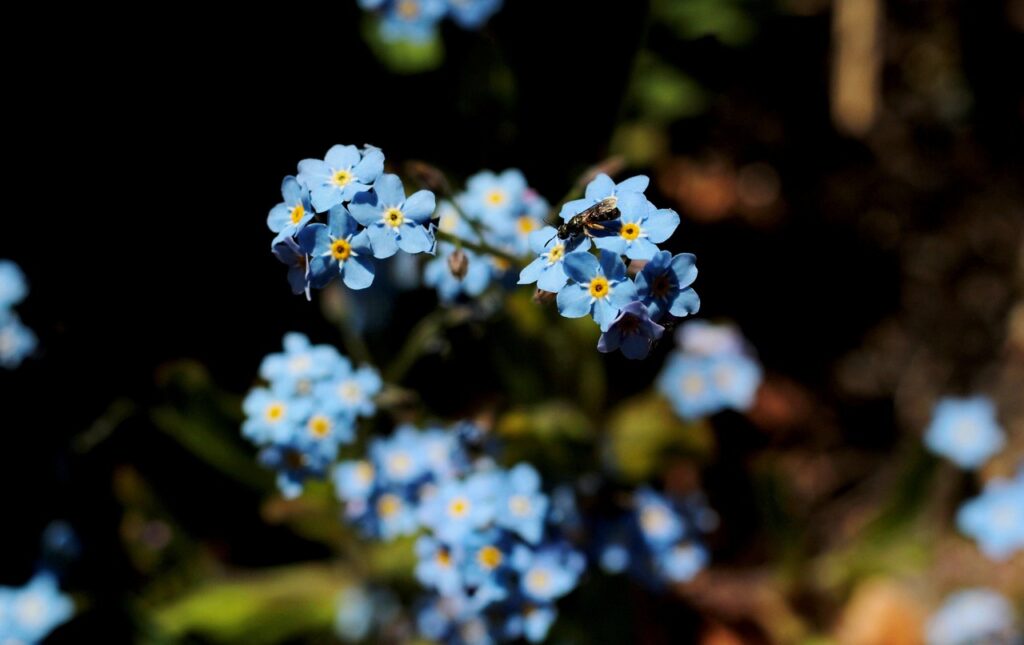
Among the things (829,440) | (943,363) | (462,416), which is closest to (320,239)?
(462,416)

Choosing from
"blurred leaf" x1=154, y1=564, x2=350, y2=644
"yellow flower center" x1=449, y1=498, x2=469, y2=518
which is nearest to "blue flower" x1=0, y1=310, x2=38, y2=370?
"blurred leaf" x1=154, y1=564, x2=350, y2=644

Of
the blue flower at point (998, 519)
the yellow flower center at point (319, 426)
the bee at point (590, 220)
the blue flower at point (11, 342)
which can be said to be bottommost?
the blue flower at point (998, 519)

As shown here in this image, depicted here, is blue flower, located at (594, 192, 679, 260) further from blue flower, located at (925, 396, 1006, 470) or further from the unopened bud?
blue flower, located at (925, 396, 1006, 470)

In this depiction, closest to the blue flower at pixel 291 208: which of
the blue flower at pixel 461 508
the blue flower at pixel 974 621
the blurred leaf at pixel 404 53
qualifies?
the blue flower at pixel 461 508

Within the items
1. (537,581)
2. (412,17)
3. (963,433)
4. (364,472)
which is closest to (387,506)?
(364,472)

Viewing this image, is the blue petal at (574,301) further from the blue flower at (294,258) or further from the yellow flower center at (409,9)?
the yellow flower center at (409,9)

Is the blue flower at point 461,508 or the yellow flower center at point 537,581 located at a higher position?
the blue flower at point 461,508

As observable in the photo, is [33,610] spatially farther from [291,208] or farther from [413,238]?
[413,238]
